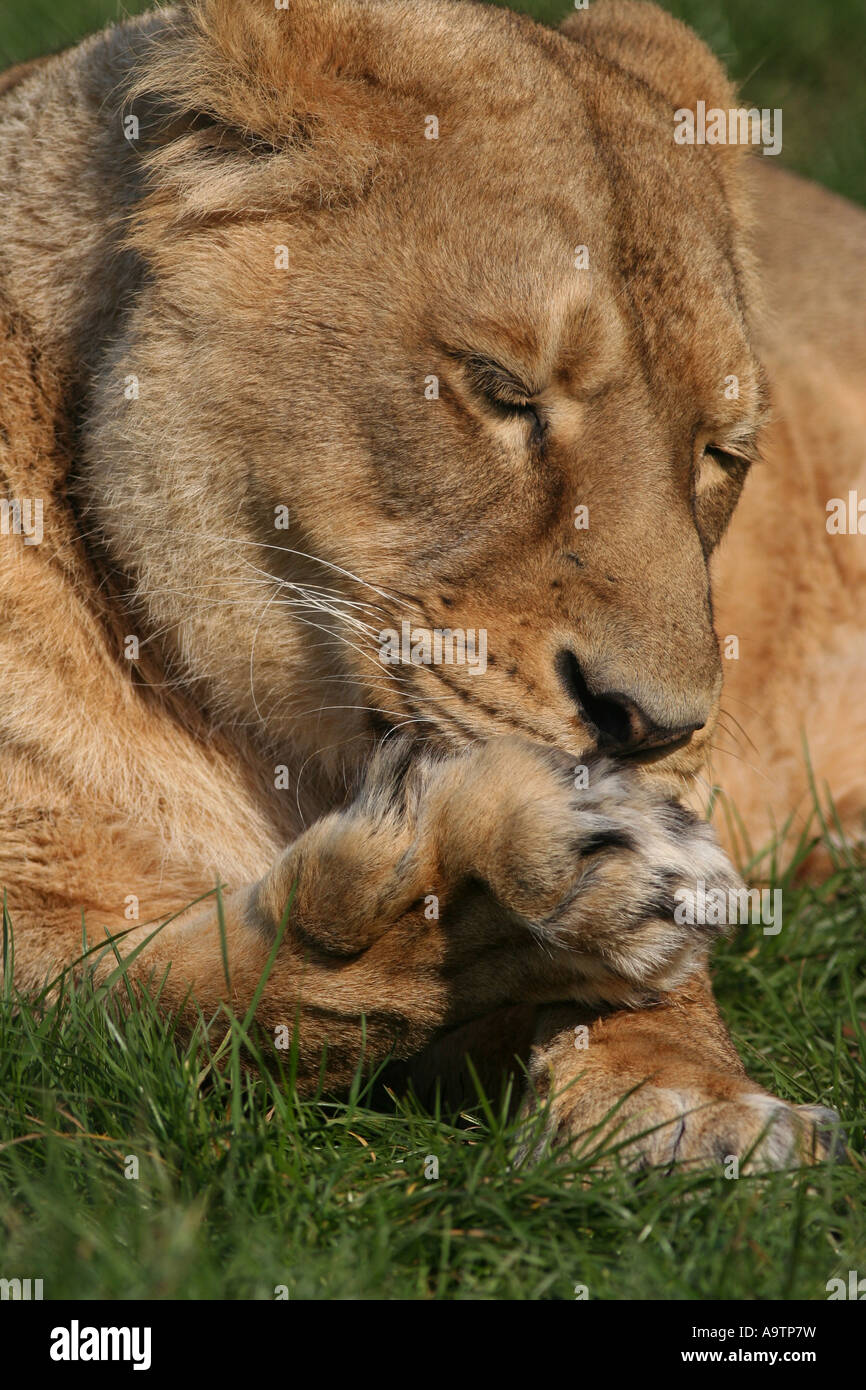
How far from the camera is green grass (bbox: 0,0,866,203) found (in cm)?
784

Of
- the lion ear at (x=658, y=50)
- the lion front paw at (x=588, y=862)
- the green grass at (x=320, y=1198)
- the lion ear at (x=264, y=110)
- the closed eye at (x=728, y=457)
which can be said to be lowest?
the green grass at (x=320, y=1198)

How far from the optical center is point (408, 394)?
2.86 m

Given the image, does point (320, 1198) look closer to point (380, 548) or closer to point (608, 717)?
point (608, 717)

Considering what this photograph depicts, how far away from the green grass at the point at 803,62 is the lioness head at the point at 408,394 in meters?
5.08

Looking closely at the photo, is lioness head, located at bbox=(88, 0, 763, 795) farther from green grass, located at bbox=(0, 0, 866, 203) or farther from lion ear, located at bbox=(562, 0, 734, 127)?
green grass, located at bbox=(0, 0, 866, 203)

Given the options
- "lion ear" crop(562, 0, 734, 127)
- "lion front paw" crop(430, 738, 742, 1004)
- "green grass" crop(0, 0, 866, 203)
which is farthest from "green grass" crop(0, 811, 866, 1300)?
"green grass" crop(0, 0, 866, 203)

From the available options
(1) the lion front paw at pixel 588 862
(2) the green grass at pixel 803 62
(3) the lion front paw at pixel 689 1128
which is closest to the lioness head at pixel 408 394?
(1) the lion front paw at pixel 588 862

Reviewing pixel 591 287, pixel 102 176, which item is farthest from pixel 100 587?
pixel 591 287

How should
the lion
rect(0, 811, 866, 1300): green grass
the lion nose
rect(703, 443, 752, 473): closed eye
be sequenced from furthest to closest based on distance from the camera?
rect(703, 443, 752, 473): closed eye, the lion nose, the lion, rect(0, 811, 866, 1300): green grass

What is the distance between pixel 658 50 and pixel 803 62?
534cm

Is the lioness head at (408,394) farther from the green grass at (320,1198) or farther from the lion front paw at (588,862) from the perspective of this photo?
the green grass at (320,1198)

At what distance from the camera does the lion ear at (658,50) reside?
3.88m

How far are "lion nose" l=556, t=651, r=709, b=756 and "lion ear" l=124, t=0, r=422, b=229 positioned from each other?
1042 millimetres
